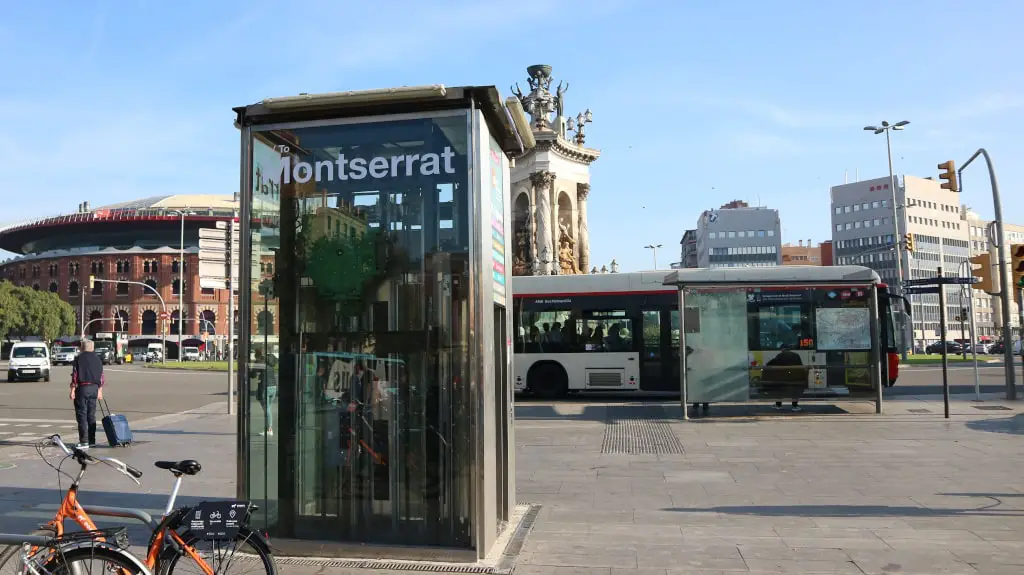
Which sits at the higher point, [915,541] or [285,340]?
[285,340]

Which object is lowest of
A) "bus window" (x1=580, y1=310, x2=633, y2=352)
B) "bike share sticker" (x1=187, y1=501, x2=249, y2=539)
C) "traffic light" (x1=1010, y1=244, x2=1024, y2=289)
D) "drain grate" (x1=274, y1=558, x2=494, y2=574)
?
"drain grate" (x1=274, y1=558, x2=494, y2=574)

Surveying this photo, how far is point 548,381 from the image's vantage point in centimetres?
2303

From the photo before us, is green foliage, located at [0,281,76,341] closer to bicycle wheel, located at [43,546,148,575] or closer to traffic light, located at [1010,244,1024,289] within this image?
traffic light, located at [1010,244,1024,289]

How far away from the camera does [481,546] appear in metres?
6.43

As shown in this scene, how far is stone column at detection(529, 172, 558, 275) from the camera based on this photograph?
119 feet

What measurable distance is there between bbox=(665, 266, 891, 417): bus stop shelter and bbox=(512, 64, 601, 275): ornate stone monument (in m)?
17.4

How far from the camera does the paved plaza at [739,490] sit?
6613 mm

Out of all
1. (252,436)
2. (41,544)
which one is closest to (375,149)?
(252,436)

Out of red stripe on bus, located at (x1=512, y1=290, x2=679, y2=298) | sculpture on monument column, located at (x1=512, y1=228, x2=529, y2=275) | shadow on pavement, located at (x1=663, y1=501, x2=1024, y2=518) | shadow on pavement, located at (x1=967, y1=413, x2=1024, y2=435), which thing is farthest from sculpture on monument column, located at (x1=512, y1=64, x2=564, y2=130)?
shadow on pavement, located at (x1=663, y1=501, x2=1024, y2=518)

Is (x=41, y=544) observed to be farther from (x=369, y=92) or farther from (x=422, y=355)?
(x=369, y=92)

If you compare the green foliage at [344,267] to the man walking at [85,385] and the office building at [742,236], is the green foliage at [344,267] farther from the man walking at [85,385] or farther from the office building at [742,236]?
the office building at [742,236]

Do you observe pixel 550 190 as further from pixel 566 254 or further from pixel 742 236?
pixel 742 236

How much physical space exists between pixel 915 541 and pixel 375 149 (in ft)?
18.0

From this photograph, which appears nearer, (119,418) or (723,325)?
(119,418)
